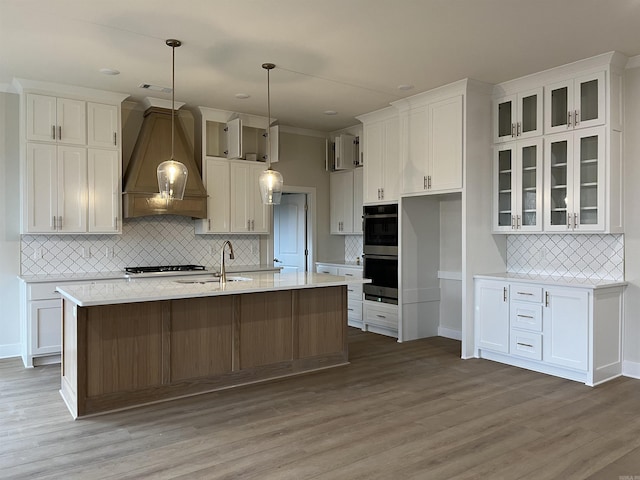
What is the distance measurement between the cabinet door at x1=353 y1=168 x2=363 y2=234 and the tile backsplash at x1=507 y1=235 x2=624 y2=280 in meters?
2.26

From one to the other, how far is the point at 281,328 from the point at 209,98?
9.59ft

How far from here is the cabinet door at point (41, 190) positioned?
4977 millimetres

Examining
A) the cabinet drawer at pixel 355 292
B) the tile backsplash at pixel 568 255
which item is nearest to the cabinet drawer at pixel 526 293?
the tile backsplash at pixel 568 255

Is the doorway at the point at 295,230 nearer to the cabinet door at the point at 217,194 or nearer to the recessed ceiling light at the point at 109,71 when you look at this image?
the cabinet door at the point at 217,194

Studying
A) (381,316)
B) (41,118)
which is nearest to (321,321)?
(381,316)

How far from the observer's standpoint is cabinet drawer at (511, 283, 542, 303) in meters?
4.56

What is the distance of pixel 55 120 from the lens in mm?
5105

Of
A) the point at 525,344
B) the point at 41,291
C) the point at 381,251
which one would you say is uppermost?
the point at 381,251

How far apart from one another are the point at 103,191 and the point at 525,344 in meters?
4.71

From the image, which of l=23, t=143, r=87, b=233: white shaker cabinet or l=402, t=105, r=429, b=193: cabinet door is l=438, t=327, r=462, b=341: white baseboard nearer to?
l=402, t=105, r=429, b=193: cabinet door

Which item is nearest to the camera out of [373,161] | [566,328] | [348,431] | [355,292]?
[348,431]

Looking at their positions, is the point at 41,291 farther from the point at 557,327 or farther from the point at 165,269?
the point at 557,327

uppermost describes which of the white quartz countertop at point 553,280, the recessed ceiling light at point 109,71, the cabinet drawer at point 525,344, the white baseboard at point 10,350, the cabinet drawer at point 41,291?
the recessed ceiling light at point 109,71

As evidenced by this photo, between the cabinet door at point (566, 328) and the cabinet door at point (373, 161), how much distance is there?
101 inches
